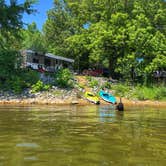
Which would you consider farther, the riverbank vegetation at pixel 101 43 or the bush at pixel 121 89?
the bush at pixel 121 89

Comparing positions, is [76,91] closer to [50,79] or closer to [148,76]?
[50,79]

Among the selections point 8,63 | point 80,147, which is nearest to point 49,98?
point 8,63

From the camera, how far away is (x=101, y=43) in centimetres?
6244

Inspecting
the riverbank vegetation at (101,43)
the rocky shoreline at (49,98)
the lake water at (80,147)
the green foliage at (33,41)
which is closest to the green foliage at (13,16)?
the riverbank vegetation at (101,43)

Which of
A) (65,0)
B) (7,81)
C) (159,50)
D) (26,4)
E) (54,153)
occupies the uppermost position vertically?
(65,0)

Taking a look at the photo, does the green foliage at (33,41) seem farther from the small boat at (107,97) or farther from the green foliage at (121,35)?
the small boat at (107,97)

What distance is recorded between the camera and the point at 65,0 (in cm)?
7638

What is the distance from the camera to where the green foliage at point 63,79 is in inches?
1994

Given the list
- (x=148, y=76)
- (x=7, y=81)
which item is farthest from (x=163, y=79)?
(x=7, y=81)

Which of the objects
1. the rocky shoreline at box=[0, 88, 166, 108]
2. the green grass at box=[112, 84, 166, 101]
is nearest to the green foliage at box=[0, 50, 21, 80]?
the rocky shoreline at box=[0, 88, 166, 108]

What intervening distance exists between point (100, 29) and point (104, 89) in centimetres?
1198

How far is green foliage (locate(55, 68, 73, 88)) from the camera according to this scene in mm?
Result: 50656

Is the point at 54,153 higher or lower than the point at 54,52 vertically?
lower

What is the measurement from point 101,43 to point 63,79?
44.1 feet
